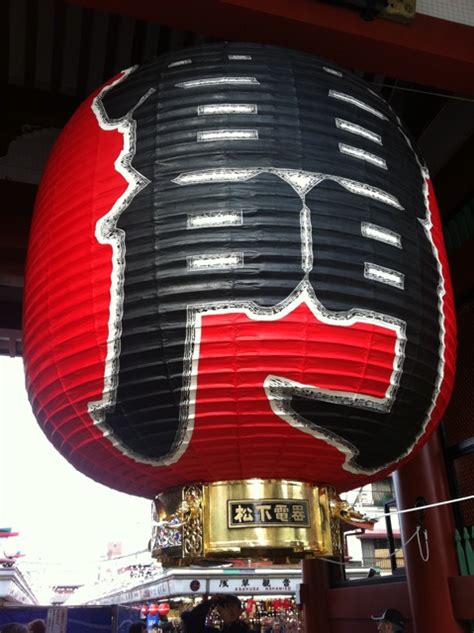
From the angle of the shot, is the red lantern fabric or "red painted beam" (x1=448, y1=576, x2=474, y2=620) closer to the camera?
"red painted beam" (x1=448, y1=576, x2=474, y2=620)

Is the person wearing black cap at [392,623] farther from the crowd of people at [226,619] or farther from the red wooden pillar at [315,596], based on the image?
the red wooden pillar at [315,596]

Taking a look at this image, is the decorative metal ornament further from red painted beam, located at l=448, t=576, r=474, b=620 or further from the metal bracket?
red painted beam, located at l=448, t=576, r=474, b=620

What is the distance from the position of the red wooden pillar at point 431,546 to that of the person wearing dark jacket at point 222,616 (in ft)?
3.21

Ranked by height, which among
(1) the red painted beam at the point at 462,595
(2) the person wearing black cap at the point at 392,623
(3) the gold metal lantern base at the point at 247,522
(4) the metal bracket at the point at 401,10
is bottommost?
(2) the person wearing black cap at the point at 392,623

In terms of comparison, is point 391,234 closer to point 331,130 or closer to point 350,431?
point 331,130

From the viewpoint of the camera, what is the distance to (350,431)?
1526mm

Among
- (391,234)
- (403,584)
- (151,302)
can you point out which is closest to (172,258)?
(151,302)

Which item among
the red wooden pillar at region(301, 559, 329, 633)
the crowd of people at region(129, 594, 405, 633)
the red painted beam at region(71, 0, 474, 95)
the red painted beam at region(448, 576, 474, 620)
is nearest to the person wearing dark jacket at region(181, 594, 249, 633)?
the crowd of people at region(129, 594, 405, 633)

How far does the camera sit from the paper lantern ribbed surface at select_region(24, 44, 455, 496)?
1.42 metres

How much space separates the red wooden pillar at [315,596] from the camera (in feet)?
15.7

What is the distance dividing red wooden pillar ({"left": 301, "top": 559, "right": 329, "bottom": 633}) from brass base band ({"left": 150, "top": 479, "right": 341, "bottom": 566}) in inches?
138

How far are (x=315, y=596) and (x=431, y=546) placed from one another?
78.2 inches

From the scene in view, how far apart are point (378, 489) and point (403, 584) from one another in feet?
39.9

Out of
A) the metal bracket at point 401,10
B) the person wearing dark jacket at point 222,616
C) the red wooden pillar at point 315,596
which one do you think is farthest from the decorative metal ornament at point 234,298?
the red wooden pillar at point 315,596
